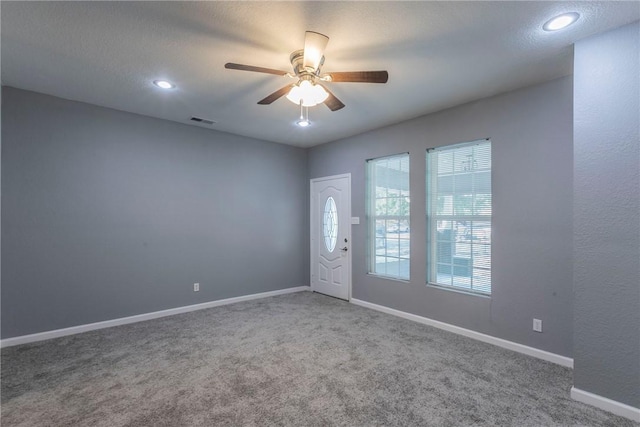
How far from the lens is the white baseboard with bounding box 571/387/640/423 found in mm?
2008

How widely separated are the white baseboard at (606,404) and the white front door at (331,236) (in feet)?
9.82

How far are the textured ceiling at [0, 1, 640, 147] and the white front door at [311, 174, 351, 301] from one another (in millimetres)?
1846

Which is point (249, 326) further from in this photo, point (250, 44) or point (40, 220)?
point (250, 44)

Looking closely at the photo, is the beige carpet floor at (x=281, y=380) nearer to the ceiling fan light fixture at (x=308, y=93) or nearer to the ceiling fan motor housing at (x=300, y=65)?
the ceiling fan light fixture at (x=308, y=93)

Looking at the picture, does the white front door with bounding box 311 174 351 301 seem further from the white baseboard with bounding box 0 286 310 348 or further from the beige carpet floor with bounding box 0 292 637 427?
the beige carpet floor with bounding box 0 292 637 427

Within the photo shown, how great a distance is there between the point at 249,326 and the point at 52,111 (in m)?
3.35

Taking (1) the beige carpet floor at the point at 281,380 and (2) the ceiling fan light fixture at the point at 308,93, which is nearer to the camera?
(1) the beige carpet floor at the point at 281,380

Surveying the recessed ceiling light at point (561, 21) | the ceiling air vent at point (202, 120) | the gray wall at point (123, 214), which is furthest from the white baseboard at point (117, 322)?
the recessed ceiling light at point (561, 21)

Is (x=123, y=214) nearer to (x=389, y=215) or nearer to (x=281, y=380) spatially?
(x=281, y=380)

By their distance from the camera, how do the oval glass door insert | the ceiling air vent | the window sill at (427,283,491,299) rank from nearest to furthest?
the window sill at (427,283,491,299)
the ceiling air vent
the oval glass door insert

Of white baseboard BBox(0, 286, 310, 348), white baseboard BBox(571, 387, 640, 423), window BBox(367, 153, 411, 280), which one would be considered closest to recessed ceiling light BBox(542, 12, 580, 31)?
window BBox(367, 153, 411, 280)

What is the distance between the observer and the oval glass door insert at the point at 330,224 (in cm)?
514

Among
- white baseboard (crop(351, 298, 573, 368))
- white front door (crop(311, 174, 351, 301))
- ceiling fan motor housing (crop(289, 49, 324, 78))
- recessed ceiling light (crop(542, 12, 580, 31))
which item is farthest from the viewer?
white front door (crop(311, 174, 351, 301))

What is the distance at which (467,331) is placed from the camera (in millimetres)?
3379
